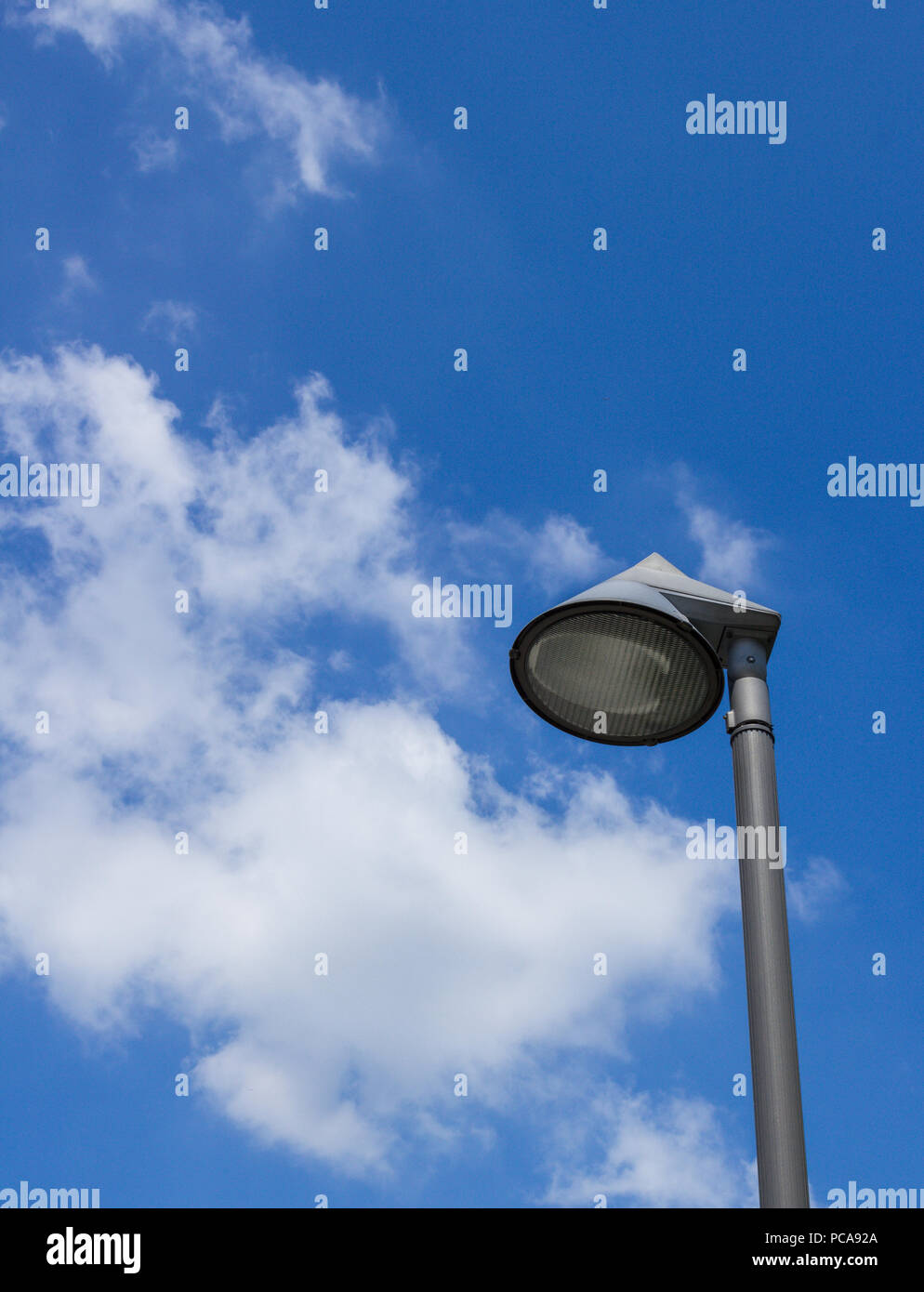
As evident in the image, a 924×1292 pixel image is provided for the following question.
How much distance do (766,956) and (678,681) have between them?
4.80 feet

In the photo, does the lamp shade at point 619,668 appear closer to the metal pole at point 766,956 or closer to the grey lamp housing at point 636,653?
the grey lamp housing at point 636,653

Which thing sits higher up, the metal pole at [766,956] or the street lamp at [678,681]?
the street lamp at [678,681]

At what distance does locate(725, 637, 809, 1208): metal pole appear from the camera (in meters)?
5.63

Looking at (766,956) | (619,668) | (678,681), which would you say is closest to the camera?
(766,956)

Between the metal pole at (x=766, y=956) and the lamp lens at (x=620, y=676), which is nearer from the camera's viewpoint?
the metal pole at (x=766, y=956)

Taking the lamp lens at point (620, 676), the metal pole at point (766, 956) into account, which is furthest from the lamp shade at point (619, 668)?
the metal pole at point (766, 956)

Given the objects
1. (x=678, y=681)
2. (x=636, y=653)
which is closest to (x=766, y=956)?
(x=678, y=681)

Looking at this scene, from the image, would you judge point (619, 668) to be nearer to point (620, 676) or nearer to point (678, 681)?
point (620, 676)

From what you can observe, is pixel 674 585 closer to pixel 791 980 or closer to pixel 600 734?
pixel 600 734

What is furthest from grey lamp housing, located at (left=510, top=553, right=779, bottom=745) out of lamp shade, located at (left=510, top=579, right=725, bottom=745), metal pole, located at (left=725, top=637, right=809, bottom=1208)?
metal pole, located at (left=725, top=637, right=809, bottom=1208)

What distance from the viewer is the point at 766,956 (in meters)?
5.96

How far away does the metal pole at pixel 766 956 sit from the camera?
5633 millimetres
